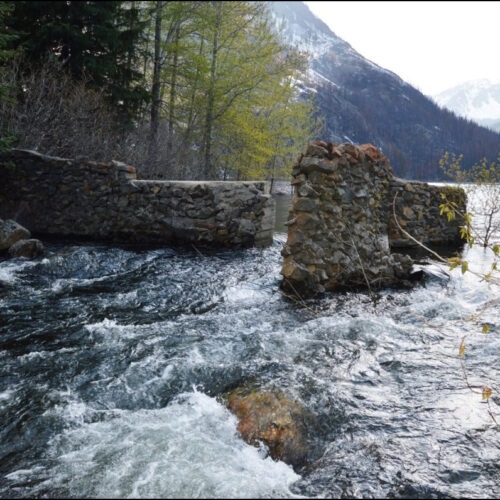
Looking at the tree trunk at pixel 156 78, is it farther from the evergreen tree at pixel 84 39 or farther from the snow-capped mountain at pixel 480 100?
the snow-capped mountain at pixel 480 100

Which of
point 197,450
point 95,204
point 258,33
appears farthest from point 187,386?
point 258,33

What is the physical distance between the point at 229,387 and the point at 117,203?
6.43 meters

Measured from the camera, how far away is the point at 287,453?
2.31m

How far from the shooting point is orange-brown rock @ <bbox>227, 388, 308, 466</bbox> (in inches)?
92.0

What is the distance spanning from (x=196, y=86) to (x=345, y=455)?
15.2 meters

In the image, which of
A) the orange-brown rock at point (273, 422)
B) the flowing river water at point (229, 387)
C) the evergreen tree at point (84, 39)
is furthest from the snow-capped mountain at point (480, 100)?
the evergreen tree at point (84, 39)

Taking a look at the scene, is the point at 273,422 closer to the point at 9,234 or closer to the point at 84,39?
the point at 9,234

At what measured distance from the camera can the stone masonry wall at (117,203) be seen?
838 centimetres

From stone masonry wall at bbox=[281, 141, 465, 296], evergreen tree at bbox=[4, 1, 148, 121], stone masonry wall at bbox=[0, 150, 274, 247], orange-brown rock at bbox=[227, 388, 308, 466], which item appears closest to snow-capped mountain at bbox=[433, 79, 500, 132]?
stone masonry wall at bbox=[281, 141, 465, 296]

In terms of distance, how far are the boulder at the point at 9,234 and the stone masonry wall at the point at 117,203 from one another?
1168mm

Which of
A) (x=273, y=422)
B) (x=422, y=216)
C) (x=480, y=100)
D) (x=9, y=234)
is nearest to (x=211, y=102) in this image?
(x=422, y=216)

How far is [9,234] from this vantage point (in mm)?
7180

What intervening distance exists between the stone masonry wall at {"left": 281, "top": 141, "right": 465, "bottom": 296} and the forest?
16.9 feet

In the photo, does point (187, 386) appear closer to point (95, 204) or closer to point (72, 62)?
point (95, 204)
